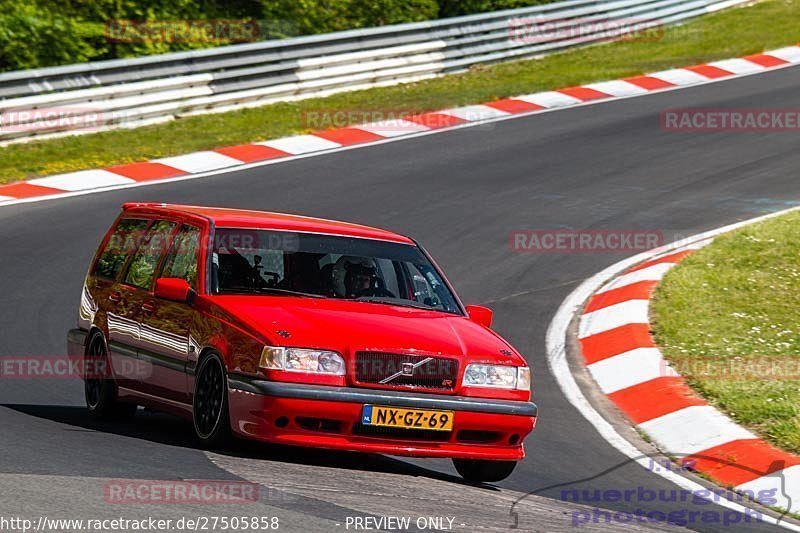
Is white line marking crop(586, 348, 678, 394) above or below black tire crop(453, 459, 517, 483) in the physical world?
below

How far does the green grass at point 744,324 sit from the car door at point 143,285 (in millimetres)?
3930

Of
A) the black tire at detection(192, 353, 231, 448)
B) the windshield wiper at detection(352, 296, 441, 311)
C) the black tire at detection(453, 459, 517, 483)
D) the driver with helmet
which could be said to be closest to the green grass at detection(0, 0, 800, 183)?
the driver with helmet

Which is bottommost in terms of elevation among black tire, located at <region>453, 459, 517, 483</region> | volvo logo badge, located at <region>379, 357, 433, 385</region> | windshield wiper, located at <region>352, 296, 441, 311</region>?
black tire, located at <region>453, 459, 517, 483</region>

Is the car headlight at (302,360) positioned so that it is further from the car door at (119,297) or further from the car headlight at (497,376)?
the car door at (119,297)

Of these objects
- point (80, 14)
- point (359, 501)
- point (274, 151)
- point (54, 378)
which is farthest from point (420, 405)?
point (80, 14)

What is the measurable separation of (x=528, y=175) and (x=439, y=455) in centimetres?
1048

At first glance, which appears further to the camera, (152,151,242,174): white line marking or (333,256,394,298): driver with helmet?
(152,151,242,174): white line marking

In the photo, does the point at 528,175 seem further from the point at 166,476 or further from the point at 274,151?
the point at 166,476

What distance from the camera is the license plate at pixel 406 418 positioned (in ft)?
23.8

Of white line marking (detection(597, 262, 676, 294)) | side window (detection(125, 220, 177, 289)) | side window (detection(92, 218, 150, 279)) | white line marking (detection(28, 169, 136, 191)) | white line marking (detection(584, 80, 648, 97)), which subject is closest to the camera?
side window (detection(125, 220, 177, 289))

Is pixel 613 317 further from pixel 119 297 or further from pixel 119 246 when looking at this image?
pixel 119 297

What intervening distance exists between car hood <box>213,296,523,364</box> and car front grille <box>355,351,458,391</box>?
4 cm

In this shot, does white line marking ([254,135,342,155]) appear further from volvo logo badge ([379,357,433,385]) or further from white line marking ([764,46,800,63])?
volvo logo badge ([379,357,433,385])

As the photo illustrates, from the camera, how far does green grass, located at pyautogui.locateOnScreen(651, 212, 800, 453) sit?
9.38m
